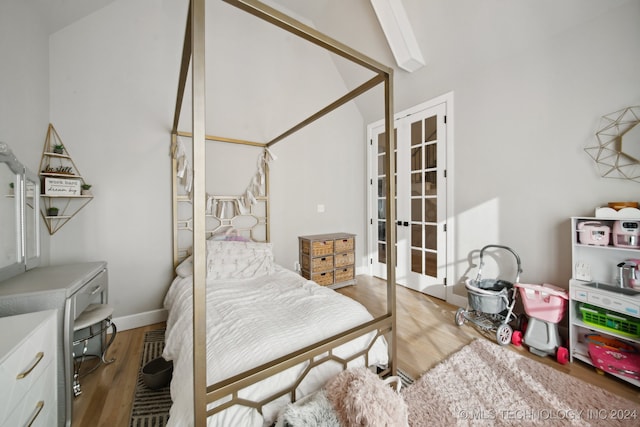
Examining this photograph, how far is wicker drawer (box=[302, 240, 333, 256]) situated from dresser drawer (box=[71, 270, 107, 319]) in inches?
80.5

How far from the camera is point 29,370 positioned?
0.96m

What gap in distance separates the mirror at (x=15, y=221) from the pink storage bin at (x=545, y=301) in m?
3.63

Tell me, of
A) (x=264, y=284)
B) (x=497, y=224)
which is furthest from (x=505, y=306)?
(x=264, y=284)

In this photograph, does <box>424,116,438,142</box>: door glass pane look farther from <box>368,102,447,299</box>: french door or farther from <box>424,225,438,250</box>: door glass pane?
<box>424,225,438,250</box>: door glass pane

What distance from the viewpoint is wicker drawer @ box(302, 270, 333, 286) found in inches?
128

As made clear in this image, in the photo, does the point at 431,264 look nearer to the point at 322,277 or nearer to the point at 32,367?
the point at 322,277

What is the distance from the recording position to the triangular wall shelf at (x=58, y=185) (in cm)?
201

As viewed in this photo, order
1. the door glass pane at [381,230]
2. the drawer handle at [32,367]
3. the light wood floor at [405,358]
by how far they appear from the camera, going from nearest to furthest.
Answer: the drawer handle at [32,367] < the light wood floor at [405,358] < the door glass pane at [381,230]

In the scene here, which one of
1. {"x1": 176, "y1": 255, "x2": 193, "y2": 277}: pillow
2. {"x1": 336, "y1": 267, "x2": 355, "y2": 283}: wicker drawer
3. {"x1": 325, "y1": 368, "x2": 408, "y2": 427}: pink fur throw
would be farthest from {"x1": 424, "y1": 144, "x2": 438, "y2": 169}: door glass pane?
{"x1": 176, "y1": 255, "x2": 193, "y2": 277}: pillow

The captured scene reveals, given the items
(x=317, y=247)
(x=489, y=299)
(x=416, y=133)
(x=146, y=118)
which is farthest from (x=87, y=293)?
(x=416, y=133)

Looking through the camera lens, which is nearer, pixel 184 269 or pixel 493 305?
pixel 493 305

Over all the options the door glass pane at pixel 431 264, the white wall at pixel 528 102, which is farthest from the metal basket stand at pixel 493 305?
the door glass pane at pixel 431 264

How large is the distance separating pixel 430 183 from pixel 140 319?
3.63 meters

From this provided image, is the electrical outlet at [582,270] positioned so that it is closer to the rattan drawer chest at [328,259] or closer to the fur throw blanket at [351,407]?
the fur throw blanket at [351,407]
